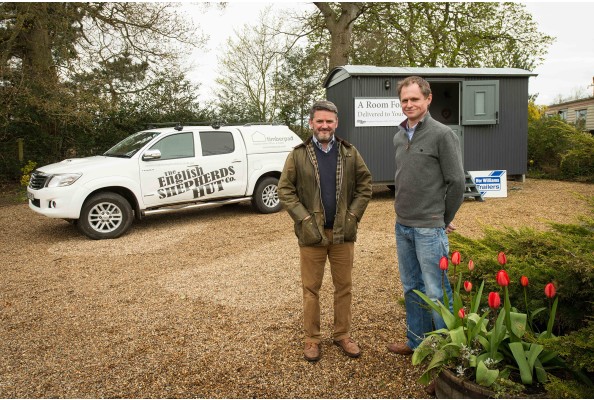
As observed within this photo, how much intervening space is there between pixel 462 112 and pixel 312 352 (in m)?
9.43

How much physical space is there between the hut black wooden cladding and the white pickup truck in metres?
2.16

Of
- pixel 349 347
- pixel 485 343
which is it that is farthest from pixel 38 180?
pixel 485 343

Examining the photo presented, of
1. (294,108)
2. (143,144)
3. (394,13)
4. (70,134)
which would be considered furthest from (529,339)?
(394,13)

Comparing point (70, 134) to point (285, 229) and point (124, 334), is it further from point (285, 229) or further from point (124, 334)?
point (124, 334)

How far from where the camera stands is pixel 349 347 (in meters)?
3.41

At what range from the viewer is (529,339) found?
229 centimetres

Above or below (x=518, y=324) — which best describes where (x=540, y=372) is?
below

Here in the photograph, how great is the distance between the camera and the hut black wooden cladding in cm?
1094

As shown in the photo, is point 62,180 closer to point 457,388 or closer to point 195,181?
point 195,181

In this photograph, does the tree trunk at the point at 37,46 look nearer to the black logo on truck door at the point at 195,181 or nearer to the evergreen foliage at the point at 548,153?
the black logo on truck door at the point at 195,181

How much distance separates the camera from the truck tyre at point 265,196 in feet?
30.7

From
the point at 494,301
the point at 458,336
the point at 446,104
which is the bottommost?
the point at 458,336

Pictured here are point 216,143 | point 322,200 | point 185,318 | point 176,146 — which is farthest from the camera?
point 216,143

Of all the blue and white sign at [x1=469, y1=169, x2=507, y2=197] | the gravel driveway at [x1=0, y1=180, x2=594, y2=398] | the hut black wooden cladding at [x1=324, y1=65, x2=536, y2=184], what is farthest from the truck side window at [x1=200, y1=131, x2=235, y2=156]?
the blue and white sign at [x1=469, y1=169, x2=507, y2=197]
